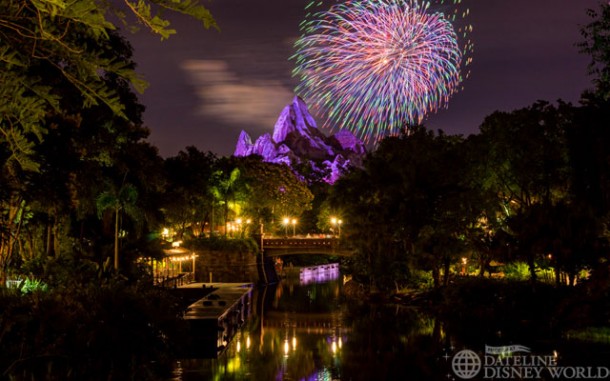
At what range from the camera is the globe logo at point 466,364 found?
23280mm

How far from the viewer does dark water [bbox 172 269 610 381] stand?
23359 millimetres

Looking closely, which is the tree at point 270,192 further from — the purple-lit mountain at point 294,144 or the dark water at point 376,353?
the purple-lit mountain at point 294,144

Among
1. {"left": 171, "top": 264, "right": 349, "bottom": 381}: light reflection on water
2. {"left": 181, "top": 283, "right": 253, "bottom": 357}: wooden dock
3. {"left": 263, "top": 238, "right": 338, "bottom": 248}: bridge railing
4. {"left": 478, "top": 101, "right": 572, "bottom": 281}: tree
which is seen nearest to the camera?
{"left": 171, "top": 264, "right": 349, "bottom": 381}: light reflection on water

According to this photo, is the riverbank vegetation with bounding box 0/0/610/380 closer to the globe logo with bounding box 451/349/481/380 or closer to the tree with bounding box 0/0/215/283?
the tree with bounding box 0/0/215/283

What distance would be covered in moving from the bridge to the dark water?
880 inches

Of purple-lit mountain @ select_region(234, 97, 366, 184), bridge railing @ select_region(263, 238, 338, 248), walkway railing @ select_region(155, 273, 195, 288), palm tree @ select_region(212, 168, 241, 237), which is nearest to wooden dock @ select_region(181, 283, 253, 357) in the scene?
walkway railing @ select_region(155, 273, 195, 288)

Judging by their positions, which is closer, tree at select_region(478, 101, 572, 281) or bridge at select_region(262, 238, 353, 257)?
tree at select_region(478, 101, 572, 281)

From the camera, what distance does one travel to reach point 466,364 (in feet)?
83.1

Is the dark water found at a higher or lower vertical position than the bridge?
lower

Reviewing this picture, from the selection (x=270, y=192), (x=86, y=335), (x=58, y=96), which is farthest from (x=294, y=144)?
(x=58, y=96)

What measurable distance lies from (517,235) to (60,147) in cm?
2363

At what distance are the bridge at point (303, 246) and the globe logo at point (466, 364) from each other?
110ft

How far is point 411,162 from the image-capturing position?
46562mm

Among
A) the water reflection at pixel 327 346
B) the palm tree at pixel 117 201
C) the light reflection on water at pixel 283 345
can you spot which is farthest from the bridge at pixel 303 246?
the palm tree at pixel 117 201
